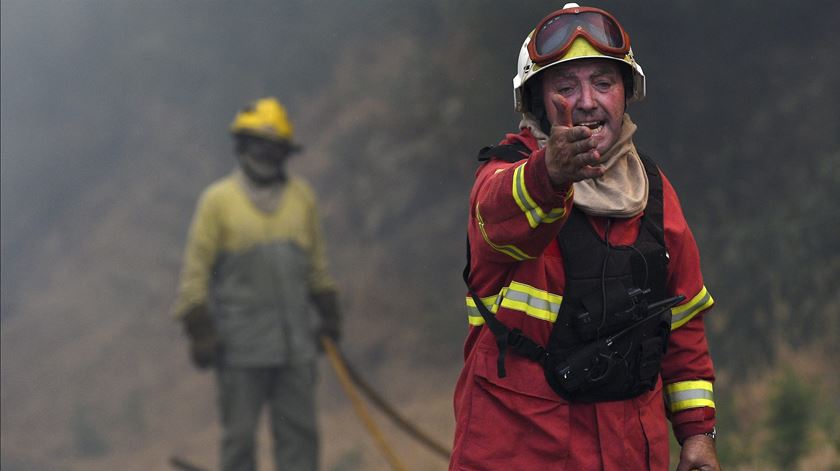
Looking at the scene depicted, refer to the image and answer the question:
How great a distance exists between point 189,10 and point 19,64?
106 inches

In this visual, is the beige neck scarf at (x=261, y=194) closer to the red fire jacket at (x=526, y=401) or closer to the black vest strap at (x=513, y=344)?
the red fire jacket at (x=526, y=401)

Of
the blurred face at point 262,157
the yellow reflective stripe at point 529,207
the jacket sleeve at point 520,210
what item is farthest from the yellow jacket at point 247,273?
the yellow reflective stripe at point 529,207

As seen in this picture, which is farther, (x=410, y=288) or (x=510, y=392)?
(x=410, y=288)

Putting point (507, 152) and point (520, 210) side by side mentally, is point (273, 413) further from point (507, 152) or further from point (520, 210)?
point (520, 210)

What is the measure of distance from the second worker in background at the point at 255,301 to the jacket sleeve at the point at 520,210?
4596 millimetres

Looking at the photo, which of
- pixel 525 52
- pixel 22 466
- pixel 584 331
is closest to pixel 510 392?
pixel 584 331

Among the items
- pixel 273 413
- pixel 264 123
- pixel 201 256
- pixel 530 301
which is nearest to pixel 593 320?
pixel 530 301

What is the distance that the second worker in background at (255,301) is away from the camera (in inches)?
279

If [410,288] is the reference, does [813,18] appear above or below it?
above

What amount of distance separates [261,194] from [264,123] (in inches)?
19.7

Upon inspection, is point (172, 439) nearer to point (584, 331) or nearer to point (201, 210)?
point (201, 210)

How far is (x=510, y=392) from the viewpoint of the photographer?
2777 mm

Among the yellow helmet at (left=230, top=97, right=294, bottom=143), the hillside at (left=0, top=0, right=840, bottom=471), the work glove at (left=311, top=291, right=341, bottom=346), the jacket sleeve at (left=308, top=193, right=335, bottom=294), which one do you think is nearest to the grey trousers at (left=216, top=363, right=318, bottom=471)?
the work glove at (left=311, top=291, right=341, bottom=346)

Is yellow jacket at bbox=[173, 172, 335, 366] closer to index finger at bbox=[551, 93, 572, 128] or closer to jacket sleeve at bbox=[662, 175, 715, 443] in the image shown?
jacket sleeve at bbox=[662, 175, 715, 443]
